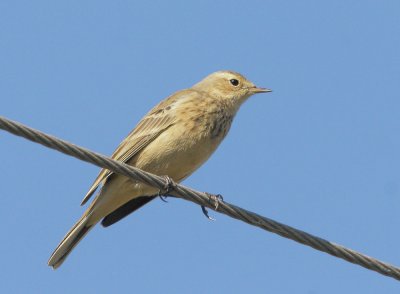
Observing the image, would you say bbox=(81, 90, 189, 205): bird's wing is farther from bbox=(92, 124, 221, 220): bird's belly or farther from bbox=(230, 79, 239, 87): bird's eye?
bbox=(230, 79, 239, 87): bird's eye

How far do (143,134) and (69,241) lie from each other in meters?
1.60

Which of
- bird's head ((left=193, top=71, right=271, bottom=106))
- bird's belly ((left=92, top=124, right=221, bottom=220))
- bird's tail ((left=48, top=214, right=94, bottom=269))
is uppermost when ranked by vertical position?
bird's head ((left=193, top=71, right=271, bottom=106))

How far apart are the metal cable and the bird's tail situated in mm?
2579

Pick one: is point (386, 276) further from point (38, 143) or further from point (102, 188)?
point (102, 188)

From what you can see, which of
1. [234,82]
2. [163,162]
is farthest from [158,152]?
[234,82]

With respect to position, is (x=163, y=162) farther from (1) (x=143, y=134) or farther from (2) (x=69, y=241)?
(2) (x=69, y=241)

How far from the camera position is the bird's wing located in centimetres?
973

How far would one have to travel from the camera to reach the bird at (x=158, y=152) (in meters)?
9.58

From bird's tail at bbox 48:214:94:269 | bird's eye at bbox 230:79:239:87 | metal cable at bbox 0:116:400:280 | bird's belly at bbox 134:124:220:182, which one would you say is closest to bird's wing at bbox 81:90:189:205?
bird's belly at bbox 134:124:220:182

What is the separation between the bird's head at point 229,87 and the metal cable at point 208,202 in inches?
133

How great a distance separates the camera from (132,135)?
10.3 metres

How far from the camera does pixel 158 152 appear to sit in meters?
9.60

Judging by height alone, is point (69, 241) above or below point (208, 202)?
below

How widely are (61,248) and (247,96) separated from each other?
344 cm
